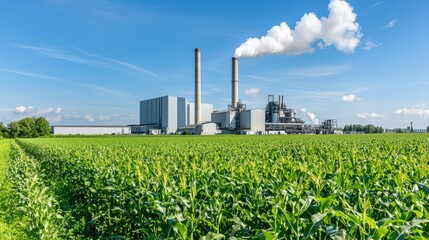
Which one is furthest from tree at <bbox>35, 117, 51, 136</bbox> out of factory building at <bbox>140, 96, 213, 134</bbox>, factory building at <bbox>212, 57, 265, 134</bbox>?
factory building at <bbox>212, 57, 265, 134</bbox>

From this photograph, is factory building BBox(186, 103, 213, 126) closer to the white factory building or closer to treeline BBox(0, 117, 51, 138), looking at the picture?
the white factory building

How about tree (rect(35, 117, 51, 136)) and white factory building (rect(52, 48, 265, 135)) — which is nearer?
white factory building (rect(52, 48, 265, 135))

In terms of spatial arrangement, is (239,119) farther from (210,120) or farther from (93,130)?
(93,130)

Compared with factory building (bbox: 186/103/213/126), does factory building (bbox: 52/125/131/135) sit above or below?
below

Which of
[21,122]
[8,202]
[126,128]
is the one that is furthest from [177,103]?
[8,202]

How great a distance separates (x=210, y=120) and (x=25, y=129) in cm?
6595

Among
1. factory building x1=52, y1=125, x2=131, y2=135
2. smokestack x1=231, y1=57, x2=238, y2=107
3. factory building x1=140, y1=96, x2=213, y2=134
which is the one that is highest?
smokestack x1=231, y1=57, x2=238, y2=107

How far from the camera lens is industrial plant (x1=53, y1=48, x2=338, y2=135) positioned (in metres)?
110

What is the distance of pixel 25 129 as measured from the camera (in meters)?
120

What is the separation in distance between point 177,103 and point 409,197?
405ft

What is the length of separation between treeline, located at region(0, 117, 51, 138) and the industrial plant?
453 inches

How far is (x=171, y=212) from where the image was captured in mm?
4734

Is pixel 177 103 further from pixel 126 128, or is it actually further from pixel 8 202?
pixel 8 202

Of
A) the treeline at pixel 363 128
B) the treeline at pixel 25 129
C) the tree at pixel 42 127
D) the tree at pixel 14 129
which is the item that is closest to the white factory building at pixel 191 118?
the tree at pixel 42 127
